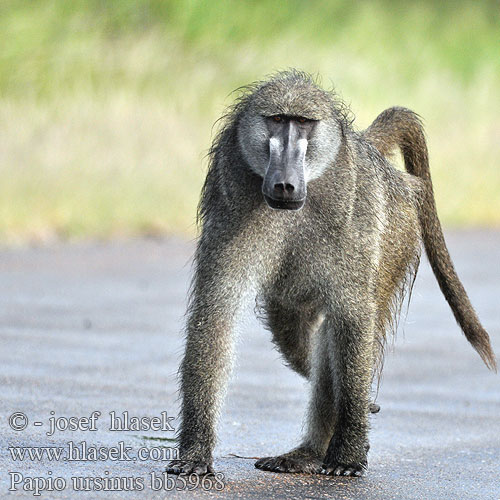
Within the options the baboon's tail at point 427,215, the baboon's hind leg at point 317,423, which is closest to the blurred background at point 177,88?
the baboon's tail at point 427,215

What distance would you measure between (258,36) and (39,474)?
1449 cm

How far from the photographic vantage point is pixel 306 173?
15.7ft

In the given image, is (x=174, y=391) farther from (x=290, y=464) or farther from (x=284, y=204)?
(x=284, y=204)

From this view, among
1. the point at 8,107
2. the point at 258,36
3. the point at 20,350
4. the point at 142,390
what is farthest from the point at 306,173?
the point at 258,36

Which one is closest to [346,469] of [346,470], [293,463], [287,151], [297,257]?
[346,470]

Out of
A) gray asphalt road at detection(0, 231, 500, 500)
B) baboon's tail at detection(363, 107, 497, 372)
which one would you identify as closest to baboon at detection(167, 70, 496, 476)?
gray asphalt road at detection(0, 231, 500, 500)

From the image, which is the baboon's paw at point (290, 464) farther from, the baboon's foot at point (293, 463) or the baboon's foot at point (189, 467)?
the baboon's foot at point (189, 467)

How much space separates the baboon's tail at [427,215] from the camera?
5.85 meters

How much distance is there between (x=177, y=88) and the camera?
52.2 ft

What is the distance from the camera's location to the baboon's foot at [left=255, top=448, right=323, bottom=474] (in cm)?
500

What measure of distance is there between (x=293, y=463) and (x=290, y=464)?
1cm

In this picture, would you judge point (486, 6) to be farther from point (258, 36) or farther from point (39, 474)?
point (39, 474)

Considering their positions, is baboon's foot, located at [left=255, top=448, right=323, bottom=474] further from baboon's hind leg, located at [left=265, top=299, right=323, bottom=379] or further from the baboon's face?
the baboon's face

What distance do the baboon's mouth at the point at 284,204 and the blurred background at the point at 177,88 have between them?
24.5ft
